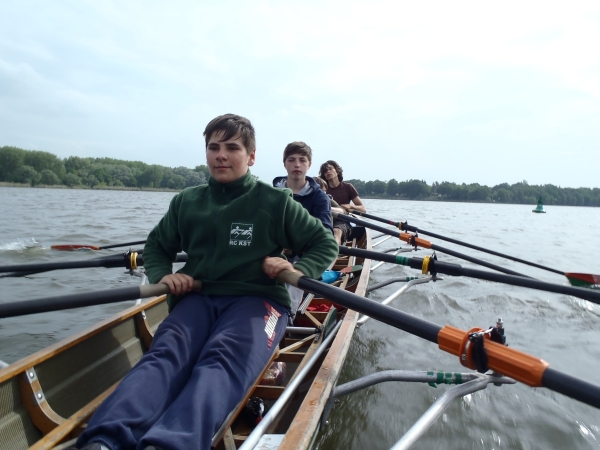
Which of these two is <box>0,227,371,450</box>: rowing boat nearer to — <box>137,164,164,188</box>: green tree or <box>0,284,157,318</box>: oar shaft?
<box>0,284,157,318</box>: oar shaft

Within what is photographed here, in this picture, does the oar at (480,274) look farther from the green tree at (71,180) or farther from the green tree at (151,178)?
the green tree at (151,178)

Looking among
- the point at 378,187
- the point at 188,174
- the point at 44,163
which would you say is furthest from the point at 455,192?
the point at 44,163

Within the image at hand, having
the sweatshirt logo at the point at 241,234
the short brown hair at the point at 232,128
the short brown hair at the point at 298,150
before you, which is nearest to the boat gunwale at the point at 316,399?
the sweatshirt logo at the point at 241,234

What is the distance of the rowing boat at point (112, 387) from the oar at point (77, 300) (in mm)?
351

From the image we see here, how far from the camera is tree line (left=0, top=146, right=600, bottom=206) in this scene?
57281mm

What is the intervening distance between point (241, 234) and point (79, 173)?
66685mm

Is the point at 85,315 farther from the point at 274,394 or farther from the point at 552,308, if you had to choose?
the point at 552,308

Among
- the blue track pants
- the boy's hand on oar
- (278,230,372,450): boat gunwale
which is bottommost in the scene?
(278,230,372,450): boat gunwale

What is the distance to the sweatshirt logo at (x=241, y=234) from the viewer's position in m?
2.73

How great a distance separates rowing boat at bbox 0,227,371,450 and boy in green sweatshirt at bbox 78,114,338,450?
0.34m

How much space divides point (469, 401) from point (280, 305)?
7.98 ft

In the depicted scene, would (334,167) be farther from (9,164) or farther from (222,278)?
(9,164)

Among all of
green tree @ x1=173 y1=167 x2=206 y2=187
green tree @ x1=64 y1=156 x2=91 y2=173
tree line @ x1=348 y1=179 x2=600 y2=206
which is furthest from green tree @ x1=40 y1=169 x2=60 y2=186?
tree line @ x1=348 y1=179 x2=600 y2=206

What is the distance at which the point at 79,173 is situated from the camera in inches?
2411
